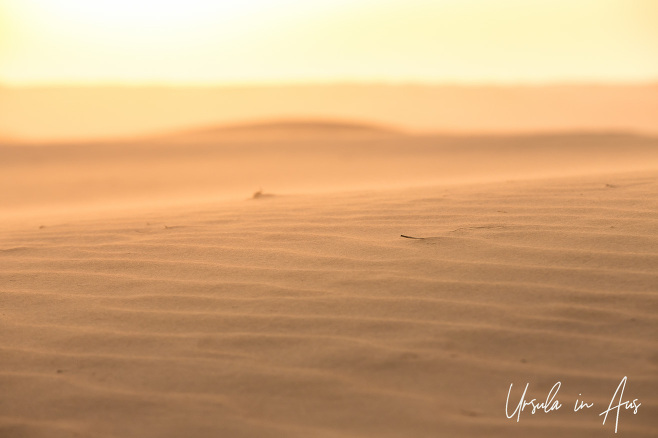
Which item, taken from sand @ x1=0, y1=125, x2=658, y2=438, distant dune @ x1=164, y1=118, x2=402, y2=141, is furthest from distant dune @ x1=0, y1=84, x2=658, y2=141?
sand @ x1=0, y1=125, x2=658, y2=438

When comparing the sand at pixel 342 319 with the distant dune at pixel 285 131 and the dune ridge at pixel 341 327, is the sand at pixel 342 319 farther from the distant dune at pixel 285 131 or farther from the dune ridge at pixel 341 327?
the distant dune at pixel 285 131

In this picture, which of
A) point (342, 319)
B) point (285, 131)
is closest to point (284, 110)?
point (285, 131)

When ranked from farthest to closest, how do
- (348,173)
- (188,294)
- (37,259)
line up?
(348,173), (37,259), (188,294)

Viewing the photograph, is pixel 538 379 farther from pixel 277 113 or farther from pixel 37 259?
pixel 277 113

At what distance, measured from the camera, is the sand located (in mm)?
2398

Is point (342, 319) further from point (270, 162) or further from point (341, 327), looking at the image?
point (270, 162)

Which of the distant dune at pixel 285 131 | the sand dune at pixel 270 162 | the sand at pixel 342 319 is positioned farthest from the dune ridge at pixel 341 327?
the distant dune at pixel 285 131

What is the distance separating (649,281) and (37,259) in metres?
3.03

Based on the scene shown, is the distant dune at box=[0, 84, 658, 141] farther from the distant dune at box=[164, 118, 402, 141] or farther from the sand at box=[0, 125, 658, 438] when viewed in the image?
the sand at box=[0, 125, 658, 438]

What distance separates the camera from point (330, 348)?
272 cm

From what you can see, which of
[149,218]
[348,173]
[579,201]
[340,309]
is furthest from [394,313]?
[348,173]

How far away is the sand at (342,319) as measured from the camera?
2.40m

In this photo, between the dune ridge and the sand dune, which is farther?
the sand dune

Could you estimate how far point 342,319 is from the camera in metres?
2.92
